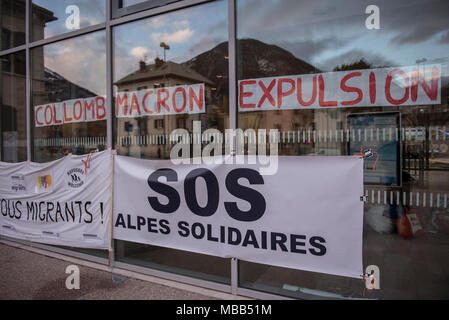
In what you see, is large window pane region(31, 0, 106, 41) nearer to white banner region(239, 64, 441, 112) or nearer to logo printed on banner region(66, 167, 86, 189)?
logo printed on banner region(66, 167, 86, 189)

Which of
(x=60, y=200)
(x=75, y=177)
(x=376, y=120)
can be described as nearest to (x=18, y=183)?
(x=60, y=200)

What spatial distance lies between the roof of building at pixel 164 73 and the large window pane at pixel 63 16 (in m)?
0.97

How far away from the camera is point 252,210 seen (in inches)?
129

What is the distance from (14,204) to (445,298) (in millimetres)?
5915

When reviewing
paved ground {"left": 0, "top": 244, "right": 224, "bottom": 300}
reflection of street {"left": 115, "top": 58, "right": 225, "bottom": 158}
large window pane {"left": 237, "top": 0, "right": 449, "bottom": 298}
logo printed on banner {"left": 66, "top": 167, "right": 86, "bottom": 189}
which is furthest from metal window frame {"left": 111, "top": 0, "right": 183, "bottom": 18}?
paved ground {"left": 0, "top": 244, "right": 224, "bottom": 300}

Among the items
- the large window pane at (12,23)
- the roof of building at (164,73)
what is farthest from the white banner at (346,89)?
the large window pane at (12,23)

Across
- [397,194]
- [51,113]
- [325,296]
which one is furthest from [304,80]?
[51,113]

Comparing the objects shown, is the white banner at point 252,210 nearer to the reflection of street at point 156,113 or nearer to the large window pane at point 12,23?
the reflection of street at point 156,113

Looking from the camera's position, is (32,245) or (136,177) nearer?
(136,177)

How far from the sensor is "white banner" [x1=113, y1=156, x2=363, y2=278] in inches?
113

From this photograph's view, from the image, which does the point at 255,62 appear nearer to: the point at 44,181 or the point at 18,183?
the point at 44,181

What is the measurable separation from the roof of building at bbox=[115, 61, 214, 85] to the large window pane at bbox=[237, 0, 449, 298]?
2.31 ft
